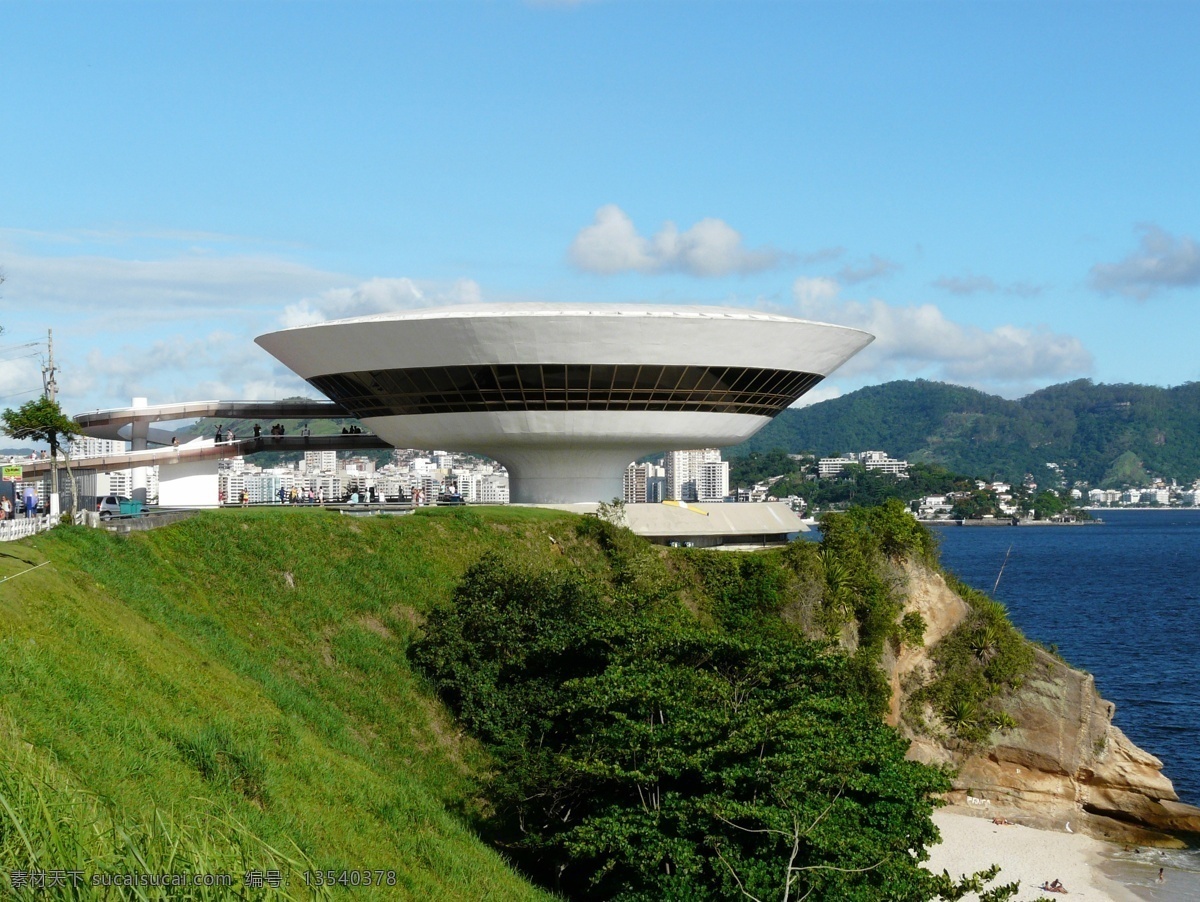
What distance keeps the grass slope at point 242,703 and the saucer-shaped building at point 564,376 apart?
5.59 metres

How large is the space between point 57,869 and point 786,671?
19.6m

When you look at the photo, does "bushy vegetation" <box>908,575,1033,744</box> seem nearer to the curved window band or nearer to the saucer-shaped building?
the saucer-shaped building

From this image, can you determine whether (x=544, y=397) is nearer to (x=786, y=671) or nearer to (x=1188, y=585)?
(x=786, y=671)

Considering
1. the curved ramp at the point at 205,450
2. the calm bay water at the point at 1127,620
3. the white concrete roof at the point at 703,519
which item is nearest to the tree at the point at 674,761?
the white concrete roof at the point at 703,519

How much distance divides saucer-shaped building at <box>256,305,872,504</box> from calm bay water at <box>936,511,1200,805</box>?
12.4 metres

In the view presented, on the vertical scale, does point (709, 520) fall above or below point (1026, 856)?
above

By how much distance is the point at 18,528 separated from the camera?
2539cm

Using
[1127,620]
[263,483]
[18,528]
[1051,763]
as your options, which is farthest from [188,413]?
[263,483]

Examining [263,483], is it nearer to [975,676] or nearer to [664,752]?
A: [975,676]

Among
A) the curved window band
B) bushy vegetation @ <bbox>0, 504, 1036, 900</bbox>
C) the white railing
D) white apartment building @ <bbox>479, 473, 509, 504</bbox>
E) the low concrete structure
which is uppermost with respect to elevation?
the curved window band

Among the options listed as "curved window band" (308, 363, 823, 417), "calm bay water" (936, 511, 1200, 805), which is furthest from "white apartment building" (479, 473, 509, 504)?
"curved window band" (308, 363, 823, 417)

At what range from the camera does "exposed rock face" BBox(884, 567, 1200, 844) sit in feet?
140

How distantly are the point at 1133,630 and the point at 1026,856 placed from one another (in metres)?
52.4

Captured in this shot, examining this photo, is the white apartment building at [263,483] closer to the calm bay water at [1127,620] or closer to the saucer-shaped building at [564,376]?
the calm bay water at [1127,620]
